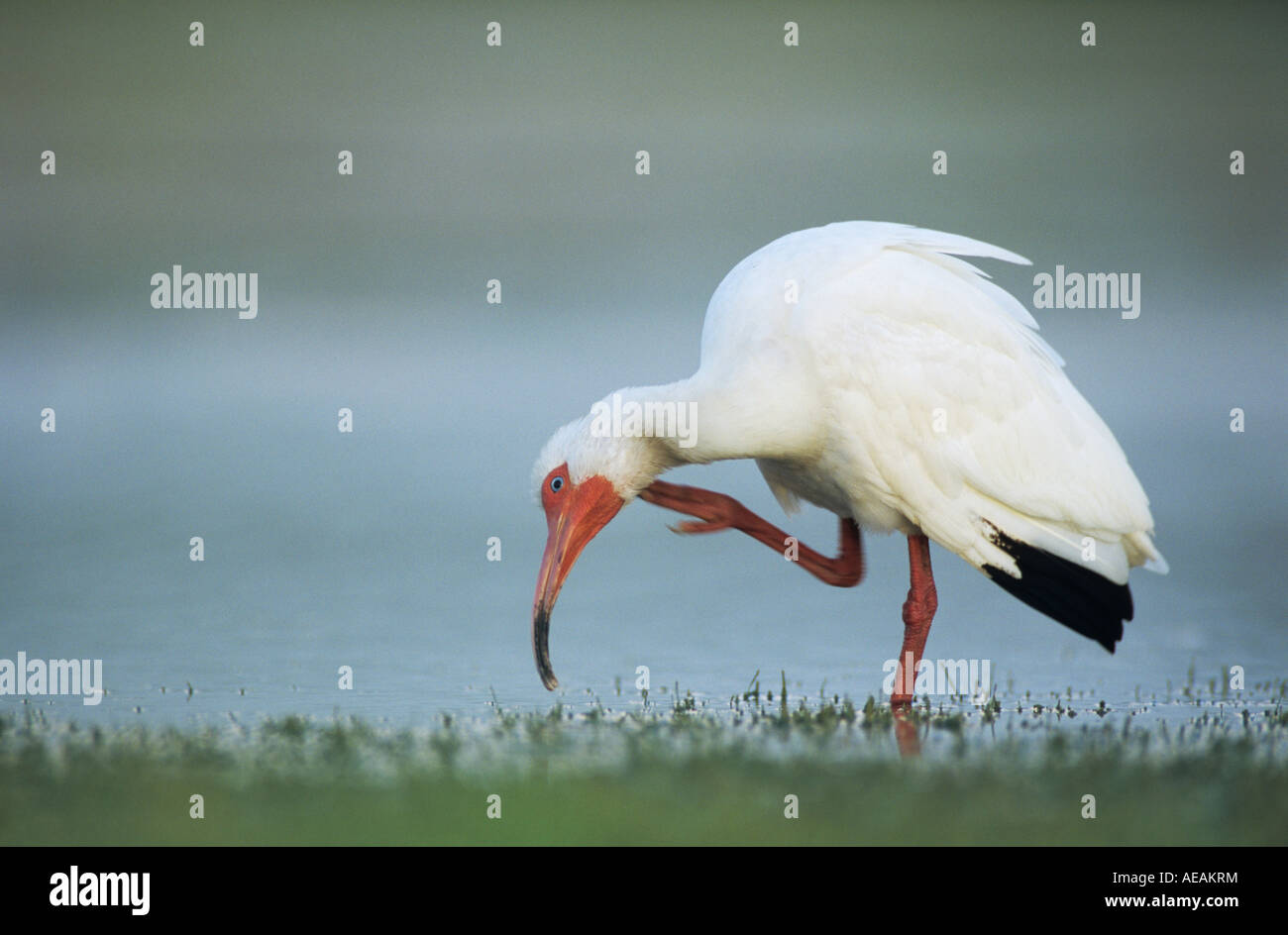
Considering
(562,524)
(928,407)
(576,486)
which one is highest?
(928,407)

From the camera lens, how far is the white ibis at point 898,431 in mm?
7488

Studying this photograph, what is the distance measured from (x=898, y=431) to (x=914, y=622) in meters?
0.99

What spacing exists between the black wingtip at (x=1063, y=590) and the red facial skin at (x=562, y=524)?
171cm

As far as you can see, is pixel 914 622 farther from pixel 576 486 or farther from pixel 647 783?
pixel 647 783

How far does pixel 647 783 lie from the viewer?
6.30 m

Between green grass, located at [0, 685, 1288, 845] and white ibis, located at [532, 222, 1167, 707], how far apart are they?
0.76 m

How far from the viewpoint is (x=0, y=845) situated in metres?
6.04

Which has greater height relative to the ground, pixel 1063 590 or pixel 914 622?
pixel 1063 590

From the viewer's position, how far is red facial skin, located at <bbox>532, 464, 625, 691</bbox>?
7.70 m

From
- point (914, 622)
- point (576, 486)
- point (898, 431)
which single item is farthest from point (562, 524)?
point (914, 622)

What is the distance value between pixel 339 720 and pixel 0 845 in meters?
1.87

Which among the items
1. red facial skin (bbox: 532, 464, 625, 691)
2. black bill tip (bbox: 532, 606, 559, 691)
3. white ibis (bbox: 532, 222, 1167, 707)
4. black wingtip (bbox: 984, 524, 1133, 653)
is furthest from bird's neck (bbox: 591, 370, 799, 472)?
black wingtip (bbox: 984, 524, 1133, 653)

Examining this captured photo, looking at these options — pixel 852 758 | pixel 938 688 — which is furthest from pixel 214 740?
Answer: pixel 938 688

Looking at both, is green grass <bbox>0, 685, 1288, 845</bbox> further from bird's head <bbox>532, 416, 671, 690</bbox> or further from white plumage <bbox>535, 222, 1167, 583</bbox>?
white plumage <bbox>535, 222, 1167, 583</bbox>
